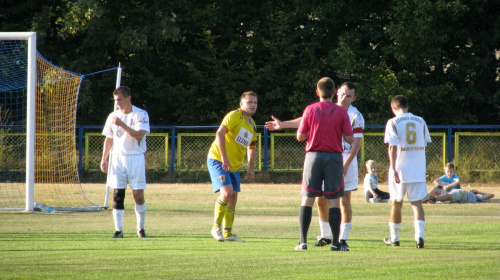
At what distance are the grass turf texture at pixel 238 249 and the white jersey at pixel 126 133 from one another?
1240 mm

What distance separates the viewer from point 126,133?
10375 mm

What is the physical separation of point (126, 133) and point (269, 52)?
76.6 feet

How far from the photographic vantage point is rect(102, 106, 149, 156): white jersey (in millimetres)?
10344

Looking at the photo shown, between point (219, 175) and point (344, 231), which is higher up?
point (219, 175)

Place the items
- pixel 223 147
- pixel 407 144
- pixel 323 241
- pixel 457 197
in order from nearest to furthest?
pixel 407 144 < pixel 323 241 < pixel 223 147 < pixel 457 197

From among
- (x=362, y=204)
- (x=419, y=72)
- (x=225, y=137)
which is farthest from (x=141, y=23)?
(x=225, y=137)

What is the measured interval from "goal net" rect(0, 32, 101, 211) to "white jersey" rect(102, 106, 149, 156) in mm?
4245

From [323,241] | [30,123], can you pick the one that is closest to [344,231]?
[323,241]

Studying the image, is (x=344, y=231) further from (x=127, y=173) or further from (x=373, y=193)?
(x=373, y=193)

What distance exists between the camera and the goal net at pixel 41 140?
1450cm

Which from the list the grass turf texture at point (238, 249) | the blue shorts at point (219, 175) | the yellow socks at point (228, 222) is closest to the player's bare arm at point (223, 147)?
the blue shorts at point (219, 175)

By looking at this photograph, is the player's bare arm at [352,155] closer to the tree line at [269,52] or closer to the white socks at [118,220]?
the white socks at [118,220]

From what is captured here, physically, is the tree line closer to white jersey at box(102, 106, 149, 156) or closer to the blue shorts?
white jersey at box(102, 106, 149, 156)

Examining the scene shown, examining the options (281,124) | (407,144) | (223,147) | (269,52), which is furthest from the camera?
(269,52)
